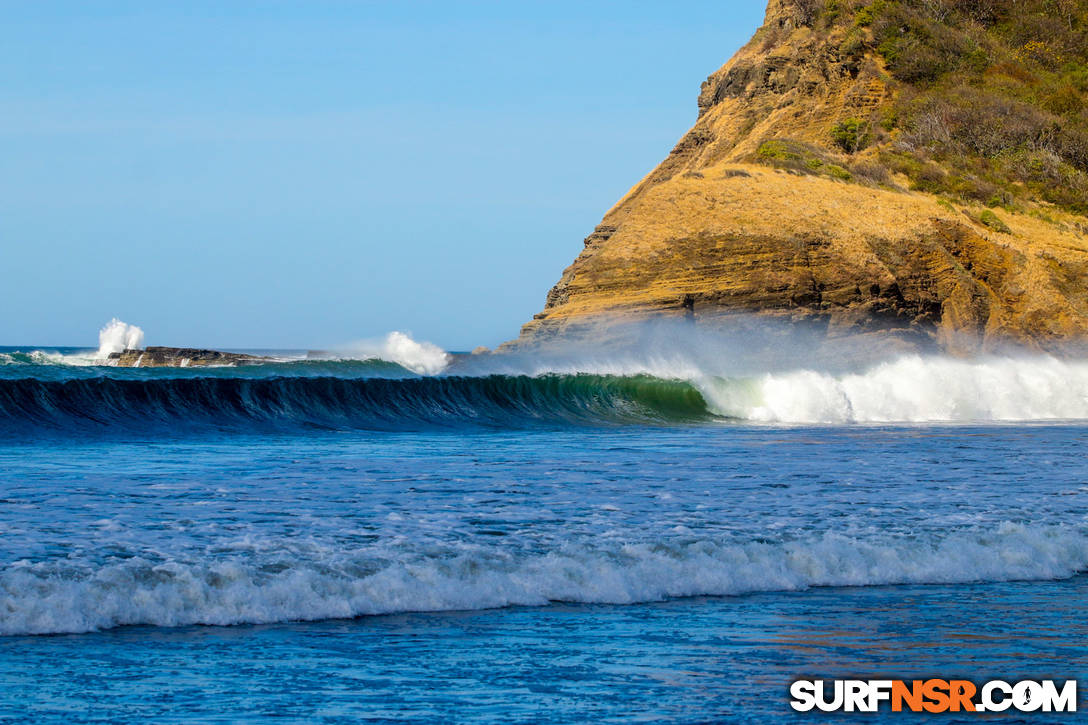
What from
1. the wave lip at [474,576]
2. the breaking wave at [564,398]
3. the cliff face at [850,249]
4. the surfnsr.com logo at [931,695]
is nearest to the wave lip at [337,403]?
the breaking wave at [564,398]

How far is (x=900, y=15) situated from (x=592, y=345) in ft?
86.0

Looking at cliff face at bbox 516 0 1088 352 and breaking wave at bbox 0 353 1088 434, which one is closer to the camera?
breaking wave at bbox 0 353 1088 434

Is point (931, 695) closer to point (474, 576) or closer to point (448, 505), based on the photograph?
point (474, 576)

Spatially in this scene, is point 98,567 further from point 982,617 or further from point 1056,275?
point 1056,275

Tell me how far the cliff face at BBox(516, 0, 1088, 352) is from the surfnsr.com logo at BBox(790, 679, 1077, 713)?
84.8ft

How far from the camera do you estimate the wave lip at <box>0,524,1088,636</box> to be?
20.4ft

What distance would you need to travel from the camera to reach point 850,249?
32156 mm

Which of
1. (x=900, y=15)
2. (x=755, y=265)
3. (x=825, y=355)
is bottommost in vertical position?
(x=825, y=355)

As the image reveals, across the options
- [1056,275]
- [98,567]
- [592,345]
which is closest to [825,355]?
[592,345]

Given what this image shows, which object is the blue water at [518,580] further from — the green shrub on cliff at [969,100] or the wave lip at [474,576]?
the green shrub on cliff at [969,100]

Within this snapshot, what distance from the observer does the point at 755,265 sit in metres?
31.5

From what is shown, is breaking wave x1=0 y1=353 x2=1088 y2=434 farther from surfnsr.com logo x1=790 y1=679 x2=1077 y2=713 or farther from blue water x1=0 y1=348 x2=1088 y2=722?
surfnsr.com logo x1=790 y1=679 x2=1077 y2=713

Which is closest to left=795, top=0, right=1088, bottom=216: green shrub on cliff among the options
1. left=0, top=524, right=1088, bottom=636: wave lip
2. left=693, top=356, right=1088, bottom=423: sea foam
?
left=693, top=356, right=1088, bottom=423: sea foam

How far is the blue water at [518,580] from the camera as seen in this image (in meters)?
5.08
